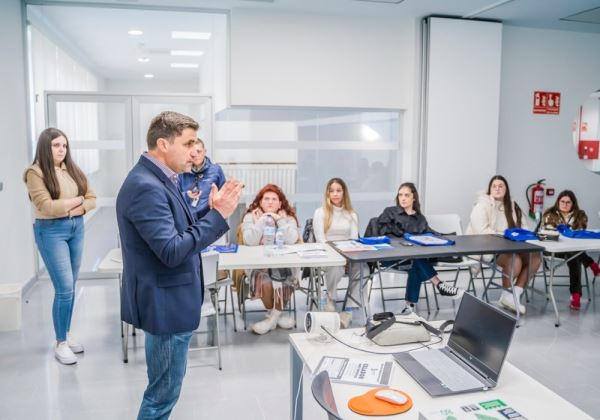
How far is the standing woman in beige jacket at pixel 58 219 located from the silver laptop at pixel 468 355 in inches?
97.9

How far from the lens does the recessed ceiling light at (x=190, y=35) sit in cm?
636

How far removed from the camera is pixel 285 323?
167 inches

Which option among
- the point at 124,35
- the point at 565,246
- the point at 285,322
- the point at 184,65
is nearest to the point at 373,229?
the point at 285,322

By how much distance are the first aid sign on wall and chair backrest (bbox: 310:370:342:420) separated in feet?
19.5

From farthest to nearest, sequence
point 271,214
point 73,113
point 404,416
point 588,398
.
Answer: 1. point 73,113
2. point 271,214
3. point 588,398
4. point 404,416

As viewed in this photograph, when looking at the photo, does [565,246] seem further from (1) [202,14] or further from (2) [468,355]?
(1) [202,14]

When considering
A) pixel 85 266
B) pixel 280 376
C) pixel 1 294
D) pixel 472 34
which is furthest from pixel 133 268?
pixel 472 34

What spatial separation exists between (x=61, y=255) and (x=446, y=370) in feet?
8.84

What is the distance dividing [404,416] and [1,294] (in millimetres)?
3685

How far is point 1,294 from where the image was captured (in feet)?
13.5

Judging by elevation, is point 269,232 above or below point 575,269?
above

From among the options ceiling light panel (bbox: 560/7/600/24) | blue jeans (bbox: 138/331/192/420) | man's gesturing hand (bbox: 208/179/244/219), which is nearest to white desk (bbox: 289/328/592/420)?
blue jeans (bbox: 138/331/192/420)

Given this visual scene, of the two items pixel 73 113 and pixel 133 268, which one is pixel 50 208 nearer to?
pixel 133 268

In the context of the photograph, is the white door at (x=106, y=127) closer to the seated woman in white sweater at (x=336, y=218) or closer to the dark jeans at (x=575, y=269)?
the seated woman in white sweater at (x=336, y=218)
